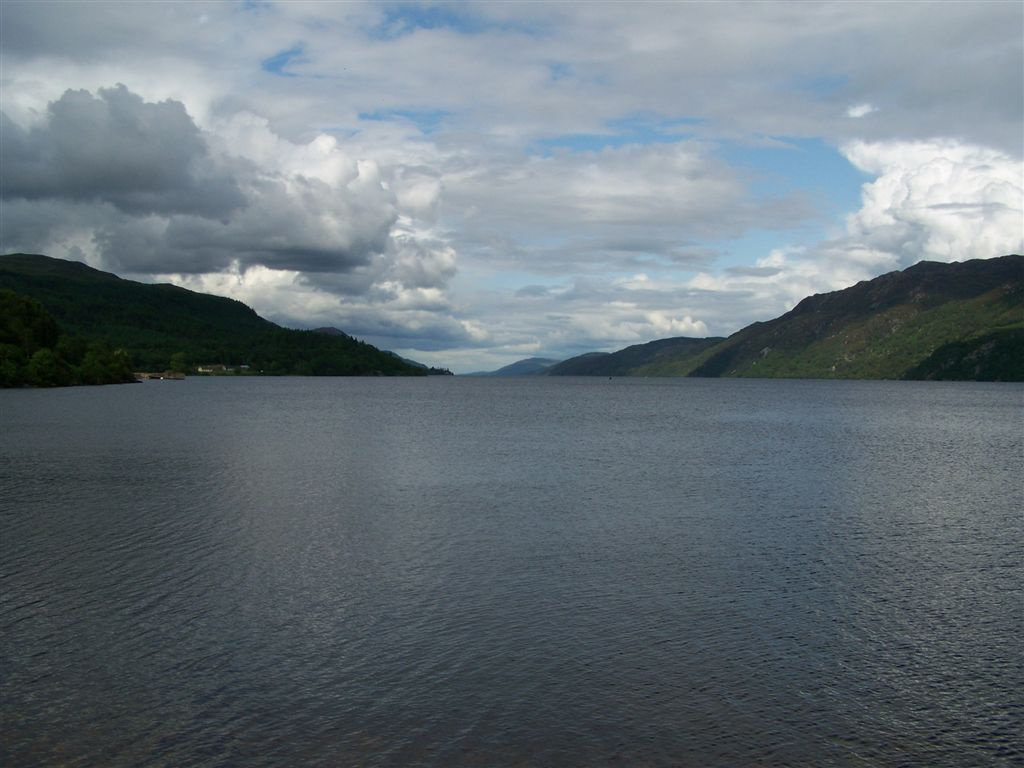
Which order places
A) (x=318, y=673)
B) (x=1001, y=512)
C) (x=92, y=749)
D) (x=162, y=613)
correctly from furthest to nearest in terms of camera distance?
(x=1001, y=512)
(x=162, y=613)
(x=318, y=673)
(x=92, y=749)

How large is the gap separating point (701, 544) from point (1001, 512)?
22038 millimetres

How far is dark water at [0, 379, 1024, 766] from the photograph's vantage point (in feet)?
60.3

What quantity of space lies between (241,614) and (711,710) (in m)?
15.8

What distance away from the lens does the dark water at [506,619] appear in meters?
18.4

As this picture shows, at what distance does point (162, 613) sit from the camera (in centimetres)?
2688

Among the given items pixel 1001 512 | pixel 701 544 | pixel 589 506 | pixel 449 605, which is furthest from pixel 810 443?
pixel 449 605

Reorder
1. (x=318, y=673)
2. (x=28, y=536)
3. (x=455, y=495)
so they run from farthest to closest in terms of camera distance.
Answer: (x=455, y=495), (x=28, y=536), (x=318, y=673)

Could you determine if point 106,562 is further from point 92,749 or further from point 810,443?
point 810,443

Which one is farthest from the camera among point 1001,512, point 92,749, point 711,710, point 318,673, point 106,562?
Answer: point 1001,512

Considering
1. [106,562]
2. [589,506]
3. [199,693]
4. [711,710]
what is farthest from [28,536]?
[711,710]

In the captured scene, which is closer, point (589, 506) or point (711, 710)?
point (711, 710)

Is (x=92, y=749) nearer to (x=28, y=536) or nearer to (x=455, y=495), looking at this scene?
(x=28, y=536)

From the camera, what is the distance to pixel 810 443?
93812mm

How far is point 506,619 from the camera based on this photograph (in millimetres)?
26688
